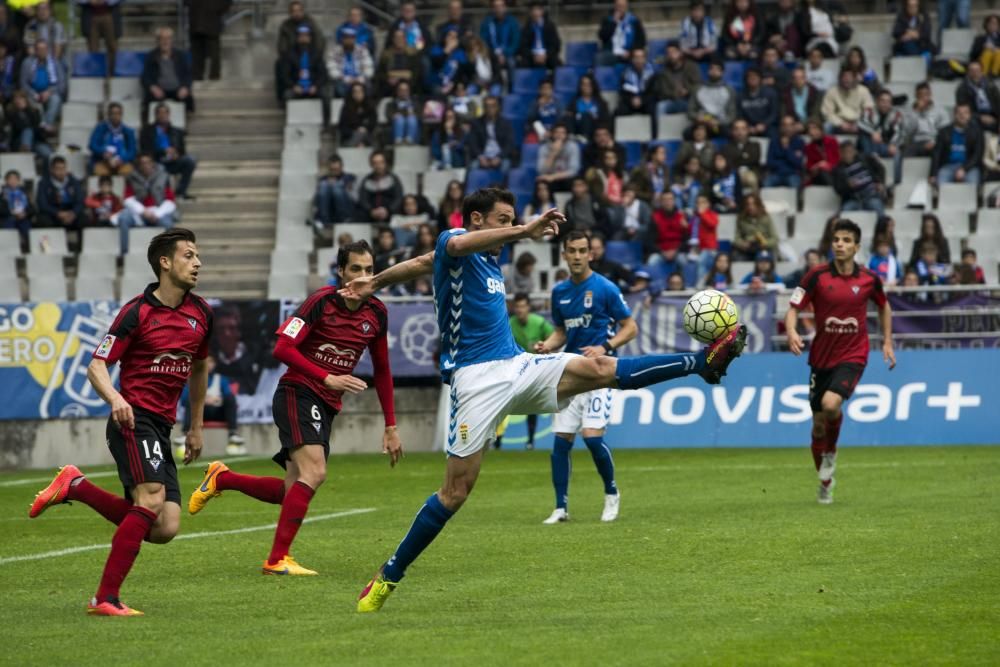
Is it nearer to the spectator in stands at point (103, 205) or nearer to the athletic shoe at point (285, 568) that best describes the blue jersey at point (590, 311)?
the athletic shoe at point (285, 568)

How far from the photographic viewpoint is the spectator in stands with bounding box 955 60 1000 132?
27203 mm

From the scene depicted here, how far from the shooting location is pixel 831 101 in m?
27.7

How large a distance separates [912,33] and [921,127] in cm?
252

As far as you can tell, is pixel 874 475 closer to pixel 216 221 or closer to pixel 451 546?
pixel 451 546

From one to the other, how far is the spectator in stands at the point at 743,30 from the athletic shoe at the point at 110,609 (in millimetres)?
21871

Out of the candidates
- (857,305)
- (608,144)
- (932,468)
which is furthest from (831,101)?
(857,305)

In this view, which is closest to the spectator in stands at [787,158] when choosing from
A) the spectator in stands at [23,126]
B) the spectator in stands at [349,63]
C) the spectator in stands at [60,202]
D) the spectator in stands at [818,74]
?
the spectator in stands at [818,74]

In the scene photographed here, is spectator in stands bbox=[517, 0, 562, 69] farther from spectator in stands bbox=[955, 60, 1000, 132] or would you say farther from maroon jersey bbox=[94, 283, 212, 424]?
maroon jersey bbox=[94, 283, 212, 424]

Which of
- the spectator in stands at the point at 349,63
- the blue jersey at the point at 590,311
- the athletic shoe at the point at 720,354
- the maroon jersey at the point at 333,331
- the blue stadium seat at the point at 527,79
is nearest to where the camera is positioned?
the athletic shoe at the point at 720,354

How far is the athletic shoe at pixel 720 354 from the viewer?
9.12m

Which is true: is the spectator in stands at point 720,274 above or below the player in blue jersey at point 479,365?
below

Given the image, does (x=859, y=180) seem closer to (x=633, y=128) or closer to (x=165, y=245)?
(x=633, y=128)

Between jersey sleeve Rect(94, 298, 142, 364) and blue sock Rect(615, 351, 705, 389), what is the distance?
278cm

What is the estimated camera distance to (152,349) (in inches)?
384
